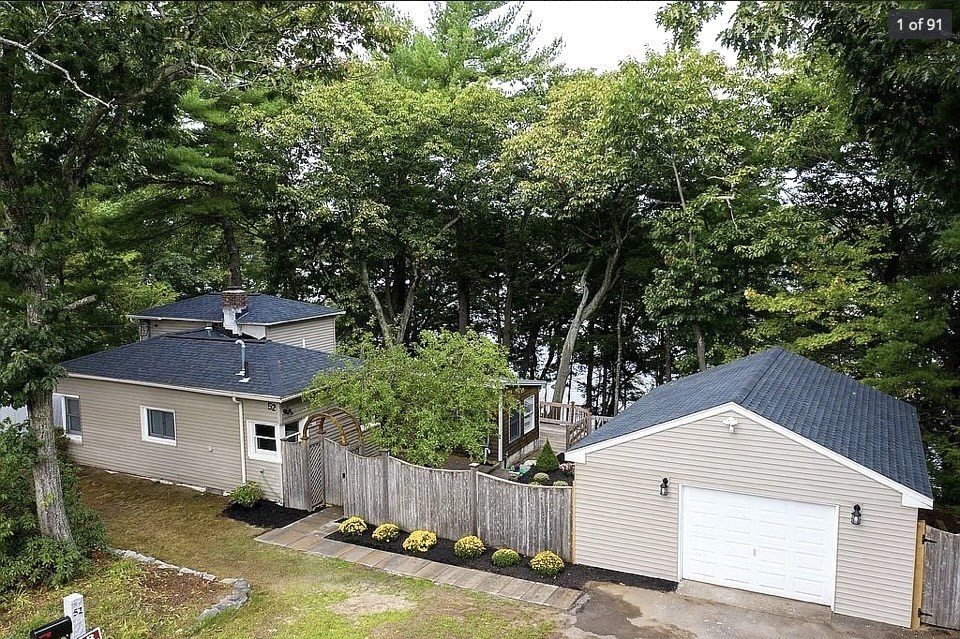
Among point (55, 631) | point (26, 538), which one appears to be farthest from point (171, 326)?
point (55, 631)

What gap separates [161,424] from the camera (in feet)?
53.3

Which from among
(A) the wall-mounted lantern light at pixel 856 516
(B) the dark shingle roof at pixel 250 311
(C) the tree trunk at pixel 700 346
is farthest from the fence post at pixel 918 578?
(B) the dark shingle roof at pixel 250 311

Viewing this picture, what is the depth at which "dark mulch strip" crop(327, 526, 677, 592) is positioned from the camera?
1064 centimetres

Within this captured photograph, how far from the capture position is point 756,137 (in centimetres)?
2136

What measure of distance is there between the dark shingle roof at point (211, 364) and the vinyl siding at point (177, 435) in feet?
1.14

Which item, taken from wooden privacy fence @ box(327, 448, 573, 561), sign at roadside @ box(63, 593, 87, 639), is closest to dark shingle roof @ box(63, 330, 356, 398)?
wooden privacy fence @ box(327, 448, 573, 561)

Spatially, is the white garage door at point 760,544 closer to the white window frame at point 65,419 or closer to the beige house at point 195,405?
the beige house at point 195,405

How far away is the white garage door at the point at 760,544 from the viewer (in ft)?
31.8

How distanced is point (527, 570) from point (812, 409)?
231 inches

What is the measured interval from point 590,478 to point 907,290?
31.8ft

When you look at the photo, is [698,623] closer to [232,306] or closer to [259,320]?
[232,306]

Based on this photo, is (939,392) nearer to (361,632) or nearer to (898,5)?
(898,5)

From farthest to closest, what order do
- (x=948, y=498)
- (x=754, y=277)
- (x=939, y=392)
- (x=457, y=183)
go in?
(x=457, y=183), (x=754, y=277), (x=939, y=392), (x=948, y=498)

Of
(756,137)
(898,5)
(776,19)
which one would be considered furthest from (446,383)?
(756,137)
